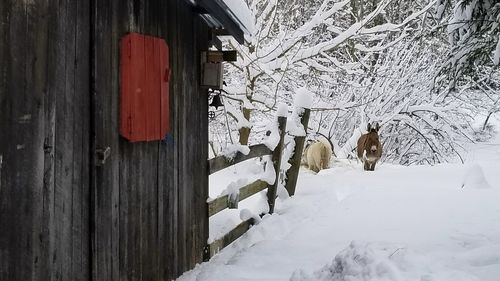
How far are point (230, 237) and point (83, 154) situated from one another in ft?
10.6

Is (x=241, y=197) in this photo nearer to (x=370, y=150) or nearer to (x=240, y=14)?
(x=240, y=14)

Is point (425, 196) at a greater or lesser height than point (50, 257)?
lesser

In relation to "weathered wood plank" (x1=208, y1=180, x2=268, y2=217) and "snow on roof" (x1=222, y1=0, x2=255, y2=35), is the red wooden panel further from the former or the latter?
"weathered wood plank" (x1=208, y1=180, x2=268, y2=217)

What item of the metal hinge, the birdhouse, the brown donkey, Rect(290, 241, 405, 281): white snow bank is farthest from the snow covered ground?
the brown donkey

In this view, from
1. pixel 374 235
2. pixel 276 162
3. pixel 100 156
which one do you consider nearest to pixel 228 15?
pixel 100 156

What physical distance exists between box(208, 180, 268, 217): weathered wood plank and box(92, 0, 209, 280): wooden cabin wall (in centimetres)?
19

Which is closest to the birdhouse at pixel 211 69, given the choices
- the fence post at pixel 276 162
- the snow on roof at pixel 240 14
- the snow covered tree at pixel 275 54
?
the snow on roof at pixel 240 14

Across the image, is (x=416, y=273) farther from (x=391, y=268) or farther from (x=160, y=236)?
(x=160, y=236)

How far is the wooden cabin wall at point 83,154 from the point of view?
2529 millimetres

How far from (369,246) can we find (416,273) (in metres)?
0.47

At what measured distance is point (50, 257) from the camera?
280 centimetres

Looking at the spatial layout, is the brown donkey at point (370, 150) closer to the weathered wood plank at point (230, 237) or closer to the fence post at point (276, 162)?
the fence post at point (276, 162)

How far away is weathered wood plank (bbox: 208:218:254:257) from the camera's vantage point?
5562 mm

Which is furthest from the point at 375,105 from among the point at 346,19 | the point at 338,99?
the point at 346,19
